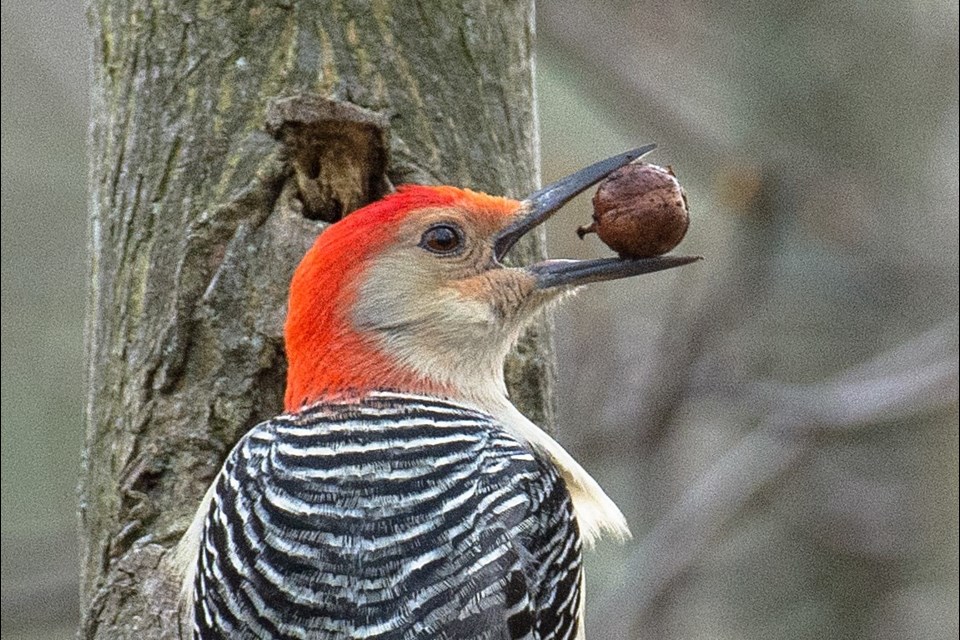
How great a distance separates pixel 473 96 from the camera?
15.6ft

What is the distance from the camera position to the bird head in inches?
171

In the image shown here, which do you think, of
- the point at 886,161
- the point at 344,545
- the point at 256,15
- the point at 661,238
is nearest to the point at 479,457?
the point at 344,545

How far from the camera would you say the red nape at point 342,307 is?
14.1 feet

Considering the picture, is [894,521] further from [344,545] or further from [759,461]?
[344,545]

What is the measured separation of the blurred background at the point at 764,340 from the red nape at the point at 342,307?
8.95ft

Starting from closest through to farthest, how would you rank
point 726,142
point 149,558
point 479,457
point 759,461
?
point 479,457 < point 149,558 < point 759,461 < point 726,142

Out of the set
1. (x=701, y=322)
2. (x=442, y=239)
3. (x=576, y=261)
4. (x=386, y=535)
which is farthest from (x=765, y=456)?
(x=386, y=535)

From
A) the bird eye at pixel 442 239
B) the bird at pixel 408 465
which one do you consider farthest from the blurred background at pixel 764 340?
the bird eye at pixel 442 239

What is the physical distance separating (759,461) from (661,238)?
3100mm

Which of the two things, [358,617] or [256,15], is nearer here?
[358,617]

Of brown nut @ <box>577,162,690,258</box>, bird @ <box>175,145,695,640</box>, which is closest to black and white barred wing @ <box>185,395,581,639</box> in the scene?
bird @ <box>175,145,695,640</box>

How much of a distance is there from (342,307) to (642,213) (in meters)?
0.97

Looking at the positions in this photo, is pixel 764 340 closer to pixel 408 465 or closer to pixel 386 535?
pixel 408 465

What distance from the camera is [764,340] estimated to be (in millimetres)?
8633
